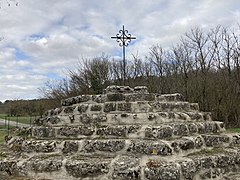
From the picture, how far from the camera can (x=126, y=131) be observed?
485 cm

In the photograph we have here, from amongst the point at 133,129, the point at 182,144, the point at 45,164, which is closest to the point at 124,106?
the point at 133,129

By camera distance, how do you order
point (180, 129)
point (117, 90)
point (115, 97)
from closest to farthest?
point (180, 129) → point (115, 97) → point (117, 90)

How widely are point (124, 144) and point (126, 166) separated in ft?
1.64

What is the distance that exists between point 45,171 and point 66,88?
58.6 ft

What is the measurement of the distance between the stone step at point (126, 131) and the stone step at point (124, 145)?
0.53 feet

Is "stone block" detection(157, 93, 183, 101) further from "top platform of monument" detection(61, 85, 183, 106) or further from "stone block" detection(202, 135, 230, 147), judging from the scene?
"stone block" detection(202, 135, 230, 147)

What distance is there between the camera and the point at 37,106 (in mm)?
23578

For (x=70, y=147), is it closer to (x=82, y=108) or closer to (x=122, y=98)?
(x=82, y=108)

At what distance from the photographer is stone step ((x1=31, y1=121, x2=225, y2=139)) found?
188 inches

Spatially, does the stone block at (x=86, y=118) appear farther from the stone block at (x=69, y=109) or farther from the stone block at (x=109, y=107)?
the stone block at (x=69, y=109)

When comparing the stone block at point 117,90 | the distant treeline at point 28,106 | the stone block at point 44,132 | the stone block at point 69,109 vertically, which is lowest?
the stone block at point 44,132

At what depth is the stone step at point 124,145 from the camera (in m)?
4.40

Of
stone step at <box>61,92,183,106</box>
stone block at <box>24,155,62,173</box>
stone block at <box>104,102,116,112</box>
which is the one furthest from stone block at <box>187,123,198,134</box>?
stone block at <box>24,155,62,173</box>

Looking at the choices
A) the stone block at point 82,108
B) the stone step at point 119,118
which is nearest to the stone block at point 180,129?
the stone step at point 119,118
